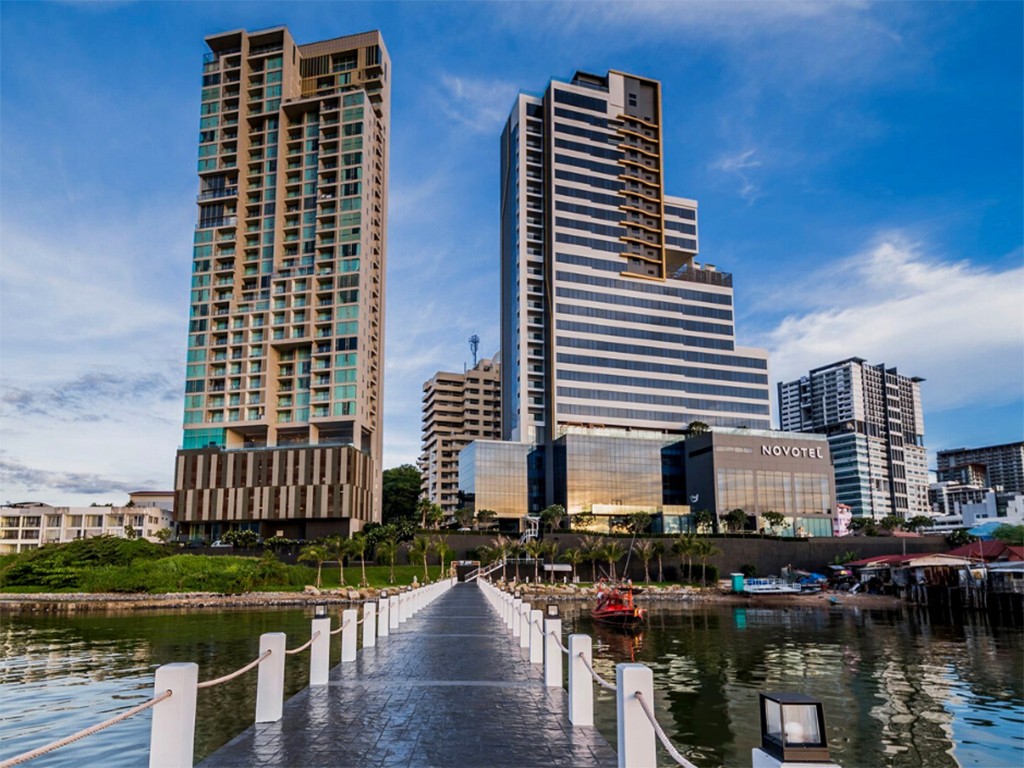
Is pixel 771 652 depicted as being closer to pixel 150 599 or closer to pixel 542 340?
pixel 150 599

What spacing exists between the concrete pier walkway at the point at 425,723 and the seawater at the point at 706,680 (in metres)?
3.58

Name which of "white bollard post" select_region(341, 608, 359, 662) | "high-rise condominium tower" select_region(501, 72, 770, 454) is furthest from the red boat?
"high-rise condominium tower" select_region(501, 72, 770, 454)

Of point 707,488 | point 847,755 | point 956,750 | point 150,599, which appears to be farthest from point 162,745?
point 707,488

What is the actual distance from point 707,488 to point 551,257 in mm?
40823

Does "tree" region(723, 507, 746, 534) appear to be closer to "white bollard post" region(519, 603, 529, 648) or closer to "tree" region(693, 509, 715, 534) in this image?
"tree" region(693, 509, 715, 534)

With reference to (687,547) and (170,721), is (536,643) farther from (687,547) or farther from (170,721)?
(687,547)

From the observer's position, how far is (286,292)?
326ft

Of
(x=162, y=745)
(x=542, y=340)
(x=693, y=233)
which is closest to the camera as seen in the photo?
(x=162, y=745)

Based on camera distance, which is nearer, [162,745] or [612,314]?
[162,745]

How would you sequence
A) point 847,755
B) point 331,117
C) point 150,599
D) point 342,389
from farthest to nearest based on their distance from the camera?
point 331,117 → point 342,389 → point 150,599 → point 847,755

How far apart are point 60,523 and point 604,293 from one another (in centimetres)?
8831

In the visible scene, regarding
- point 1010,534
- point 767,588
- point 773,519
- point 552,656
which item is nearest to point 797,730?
point 552,656

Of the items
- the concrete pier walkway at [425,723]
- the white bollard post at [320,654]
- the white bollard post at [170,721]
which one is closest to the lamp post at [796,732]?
the concrete pier walkway at [425,723]

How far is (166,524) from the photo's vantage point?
399ft
